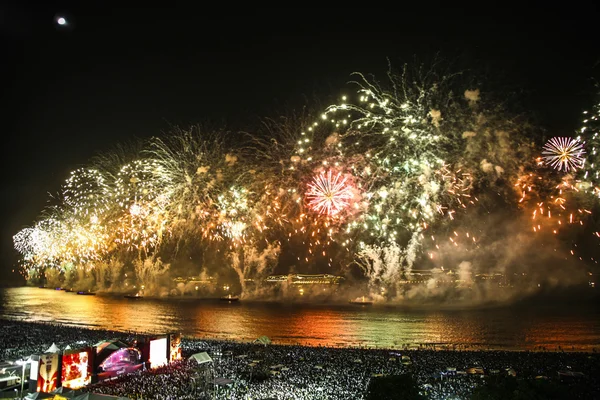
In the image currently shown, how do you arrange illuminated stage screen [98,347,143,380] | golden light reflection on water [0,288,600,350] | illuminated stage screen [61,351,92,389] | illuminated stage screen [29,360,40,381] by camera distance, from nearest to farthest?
illuminated stage screen [29,360,40,381], illuminated stage screen [61,351,92,389], illuminated stage screen [98,347,143,380], golden light reflection on water [0,288,600,350]

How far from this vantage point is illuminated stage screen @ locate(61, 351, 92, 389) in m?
20.3

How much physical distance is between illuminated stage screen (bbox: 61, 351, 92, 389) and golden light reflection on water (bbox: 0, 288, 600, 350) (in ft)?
48.0

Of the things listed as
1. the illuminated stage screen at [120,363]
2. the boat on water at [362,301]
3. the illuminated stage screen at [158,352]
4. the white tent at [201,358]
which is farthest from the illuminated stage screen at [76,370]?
the boat on water at [362,301]

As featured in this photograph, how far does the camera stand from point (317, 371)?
20.7 metres

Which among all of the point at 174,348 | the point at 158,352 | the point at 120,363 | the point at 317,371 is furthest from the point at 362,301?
the point at 120,363

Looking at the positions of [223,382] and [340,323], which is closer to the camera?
[223,382]

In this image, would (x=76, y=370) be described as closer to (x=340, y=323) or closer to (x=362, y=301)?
(x=340, y=323)

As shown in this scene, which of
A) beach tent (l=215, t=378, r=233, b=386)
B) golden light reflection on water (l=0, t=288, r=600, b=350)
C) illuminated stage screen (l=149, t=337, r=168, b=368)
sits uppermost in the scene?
illuminated stage screen (l=149, t=337, r=168, b=368)

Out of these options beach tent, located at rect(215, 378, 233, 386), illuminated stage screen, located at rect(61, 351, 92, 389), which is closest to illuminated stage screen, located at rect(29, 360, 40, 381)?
illuminated stage screen, located at rect(61, 351, 92, 389)

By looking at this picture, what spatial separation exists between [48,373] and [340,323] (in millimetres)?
26241

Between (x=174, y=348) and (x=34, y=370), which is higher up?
(x=34, y=370)

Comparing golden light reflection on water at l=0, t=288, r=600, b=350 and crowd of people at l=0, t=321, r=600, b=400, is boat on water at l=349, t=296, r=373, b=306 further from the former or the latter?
crowd of people at l=0, t=321, r=600, b=400

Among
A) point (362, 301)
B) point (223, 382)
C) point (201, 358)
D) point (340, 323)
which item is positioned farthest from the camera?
point (362, 301)

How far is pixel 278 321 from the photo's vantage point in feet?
143
